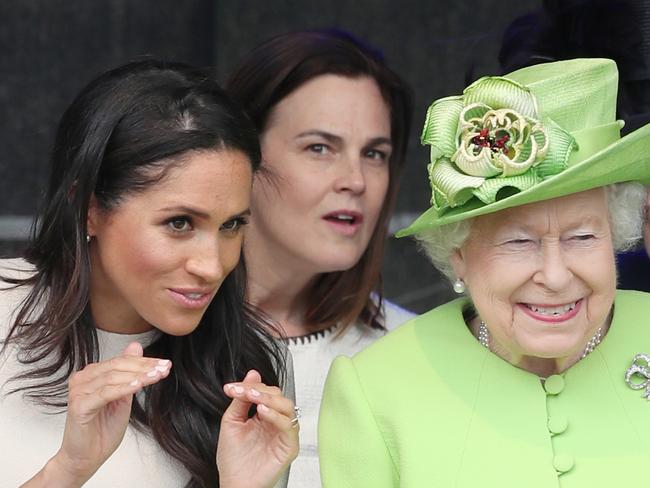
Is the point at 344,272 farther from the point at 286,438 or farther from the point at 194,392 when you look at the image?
the point at 286,438

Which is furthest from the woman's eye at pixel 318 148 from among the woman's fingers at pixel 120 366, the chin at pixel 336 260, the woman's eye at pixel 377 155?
the woman's fingers at pixel 120 366

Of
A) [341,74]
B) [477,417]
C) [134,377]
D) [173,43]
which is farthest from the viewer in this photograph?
[173,43]

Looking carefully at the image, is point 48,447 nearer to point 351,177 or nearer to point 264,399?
point 264,399

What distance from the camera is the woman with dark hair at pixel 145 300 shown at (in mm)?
2754

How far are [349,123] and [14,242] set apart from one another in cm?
123

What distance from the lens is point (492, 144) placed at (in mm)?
2598

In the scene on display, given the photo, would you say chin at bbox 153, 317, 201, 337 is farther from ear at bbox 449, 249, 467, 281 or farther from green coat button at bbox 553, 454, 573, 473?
green coat button at bbox 553, 454, 573, 473

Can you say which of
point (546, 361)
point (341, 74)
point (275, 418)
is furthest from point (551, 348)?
point (341, 74)

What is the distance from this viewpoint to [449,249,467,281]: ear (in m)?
2.76

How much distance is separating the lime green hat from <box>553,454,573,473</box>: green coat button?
47 cm

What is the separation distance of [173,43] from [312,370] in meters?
1.23

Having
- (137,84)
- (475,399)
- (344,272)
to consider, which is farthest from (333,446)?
(344,272)

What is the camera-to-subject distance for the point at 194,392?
3016mm

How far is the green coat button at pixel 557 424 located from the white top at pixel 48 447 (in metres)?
0.77
